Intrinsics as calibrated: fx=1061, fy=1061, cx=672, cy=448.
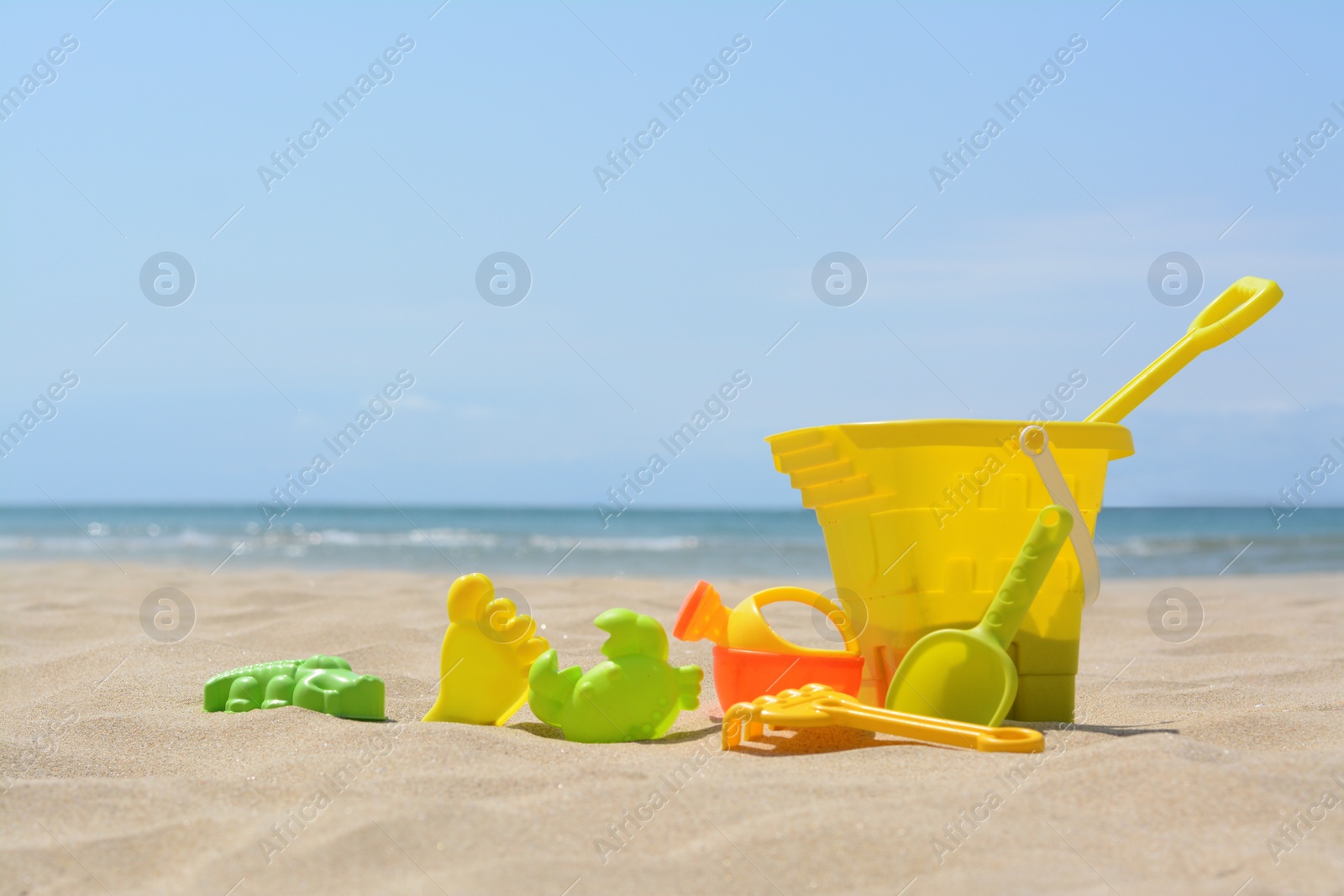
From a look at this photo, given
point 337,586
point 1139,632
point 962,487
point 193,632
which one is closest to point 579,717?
point 962,487

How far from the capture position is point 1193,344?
2.53m

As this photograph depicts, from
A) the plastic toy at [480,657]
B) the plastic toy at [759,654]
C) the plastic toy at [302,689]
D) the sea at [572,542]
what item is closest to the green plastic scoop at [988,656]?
the plastic toy at [759,654]

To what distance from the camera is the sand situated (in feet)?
4.56

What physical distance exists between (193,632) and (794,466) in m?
2.95

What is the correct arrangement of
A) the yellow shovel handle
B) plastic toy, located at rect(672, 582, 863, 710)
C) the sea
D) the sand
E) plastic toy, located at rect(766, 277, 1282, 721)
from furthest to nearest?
1. the sea
2. plastic toy, located at rect(672, 582, 863, 710)
3. plastic toy, located at rect(766, 277, 1282, 721)
4. the yellow shovel handle
5. the sand

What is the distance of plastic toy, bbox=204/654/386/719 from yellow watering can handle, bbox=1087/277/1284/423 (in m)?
1.85

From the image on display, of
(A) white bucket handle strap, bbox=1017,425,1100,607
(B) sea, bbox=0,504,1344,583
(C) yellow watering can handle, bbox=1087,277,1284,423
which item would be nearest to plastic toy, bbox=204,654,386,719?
(A) white bucket handle strap, bbox=1017,425,1100,607

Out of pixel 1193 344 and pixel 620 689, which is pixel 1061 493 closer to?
pixel 1193 344

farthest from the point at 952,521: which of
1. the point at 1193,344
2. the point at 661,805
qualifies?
the point at 661,805

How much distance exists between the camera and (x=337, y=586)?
6945 mm

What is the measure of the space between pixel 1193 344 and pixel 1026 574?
78 cm

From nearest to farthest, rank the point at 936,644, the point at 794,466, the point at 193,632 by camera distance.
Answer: the point at 936,644 < the point at 794,466 < the point at 193,632

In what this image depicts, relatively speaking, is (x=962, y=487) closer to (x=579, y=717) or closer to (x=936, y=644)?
(x=936, y=644)

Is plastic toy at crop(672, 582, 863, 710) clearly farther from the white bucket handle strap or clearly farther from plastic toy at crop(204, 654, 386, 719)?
plastic toy at crop(204, 654, 386, 719)
